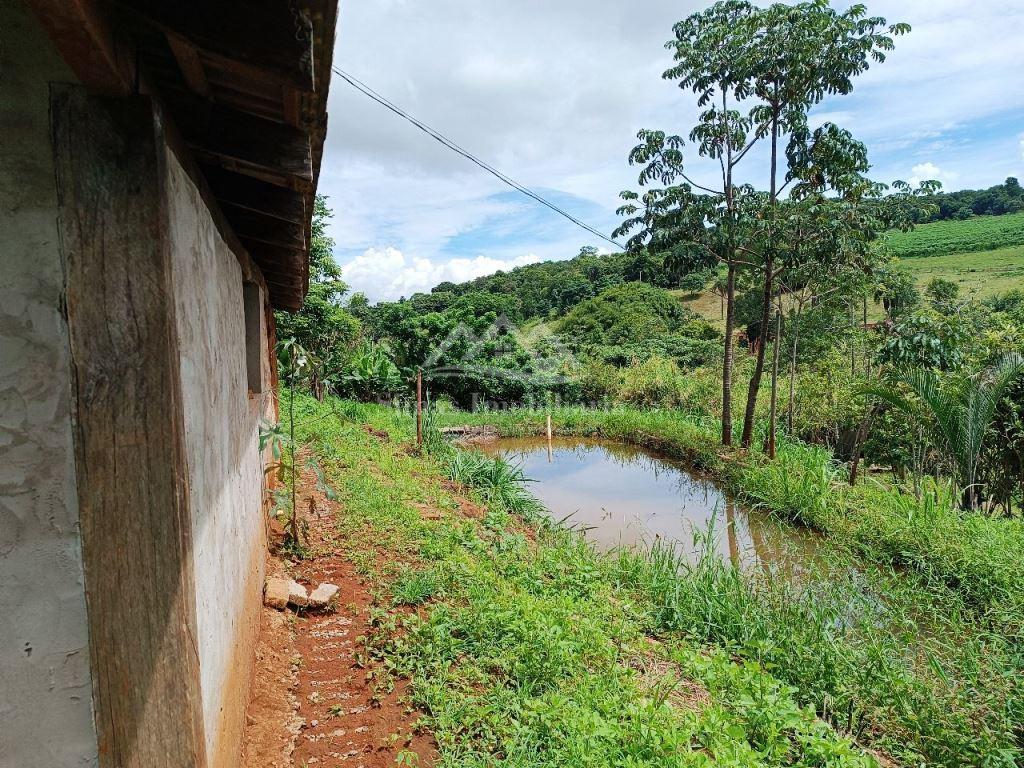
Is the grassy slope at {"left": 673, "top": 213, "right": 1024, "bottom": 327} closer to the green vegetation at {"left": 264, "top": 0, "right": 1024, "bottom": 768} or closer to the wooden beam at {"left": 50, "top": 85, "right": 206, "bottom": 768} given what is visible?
the green vegetation at {"left": 264, "top": 0, "right": 1024, "bottom": 768}

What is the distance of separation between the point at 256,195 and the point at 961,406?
25.9ft

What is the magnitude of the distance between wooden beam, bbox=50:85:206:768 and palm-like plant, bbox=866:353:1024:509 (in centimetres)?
790

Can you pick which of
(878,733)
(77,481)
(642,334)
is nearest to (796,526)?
(878,733)

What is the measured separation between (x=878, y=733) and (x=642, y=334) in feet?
82.5

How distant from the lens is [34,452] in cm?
141

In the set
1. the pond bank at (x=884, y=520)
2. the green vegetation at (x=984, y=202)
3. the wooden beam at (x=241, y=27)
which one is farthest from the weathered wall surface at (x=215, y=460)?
the green vegetation at (x=984, y=202)

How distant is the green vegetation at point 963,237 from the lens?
40.9m

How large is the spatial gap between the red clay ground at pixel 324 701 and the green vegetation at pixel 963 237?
44000mm

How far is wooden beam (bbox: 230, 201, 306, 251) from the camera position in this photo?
10.3ft

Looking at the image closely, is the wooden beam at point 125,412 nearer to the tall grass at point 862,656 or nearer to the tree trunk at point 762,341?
the tall grass at point 862,656

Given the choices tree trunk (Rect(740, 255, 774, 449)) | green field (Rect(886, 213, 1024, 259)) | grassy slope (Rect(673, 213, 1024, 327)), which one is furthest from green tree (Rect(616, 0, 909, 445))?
green field (Rect(886, 213, 1024, 259))

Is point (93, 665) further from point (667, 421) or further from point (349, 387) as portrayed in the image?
point (349, 387)

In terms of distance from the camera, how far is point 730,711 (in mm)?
3172

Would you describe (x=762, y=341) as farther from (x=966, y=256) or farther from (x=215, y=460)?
(x=966, y=256)
